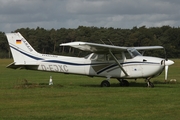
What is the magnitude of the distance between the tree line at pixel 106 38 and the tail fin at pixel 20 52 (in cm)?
7399

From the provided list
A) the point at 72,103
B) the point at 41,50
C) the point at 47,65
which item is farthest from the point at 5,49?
the point at 72,103

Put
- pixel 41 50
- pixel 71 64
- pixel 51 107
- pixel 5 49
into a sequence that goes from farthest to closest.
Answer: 1. pixel 5 49
2. pixel 41 50
3. pixel 71 64
4. pixel 51 107

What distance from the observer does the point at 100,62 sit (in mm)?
19969

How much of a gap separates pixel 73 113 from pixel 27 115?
47.7 inches

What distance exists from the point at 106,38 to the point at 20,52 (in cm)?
8122

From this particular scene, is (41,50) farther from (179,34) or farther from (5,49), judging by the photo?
(179,34)

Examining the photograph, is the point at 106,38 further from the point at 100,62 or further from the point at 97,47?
the point at 97,47

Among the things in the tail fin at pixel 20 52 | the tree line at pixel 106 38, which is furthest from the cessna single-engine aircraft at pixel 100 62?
the tree line at pixel 106 38

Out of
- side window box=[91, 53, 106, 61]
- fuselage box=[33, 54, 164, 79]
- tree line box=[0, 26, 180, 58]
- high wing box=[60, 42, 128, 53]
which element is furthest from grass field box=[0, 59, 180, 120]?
tree line box=[0, 26, 180, 58]

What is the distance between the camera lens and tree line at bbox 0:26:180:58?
100 metres

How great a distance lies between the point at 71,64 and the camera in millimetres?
20266

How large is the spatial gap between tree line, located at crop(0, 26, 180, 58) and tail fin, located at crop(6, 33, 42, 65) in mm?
73992

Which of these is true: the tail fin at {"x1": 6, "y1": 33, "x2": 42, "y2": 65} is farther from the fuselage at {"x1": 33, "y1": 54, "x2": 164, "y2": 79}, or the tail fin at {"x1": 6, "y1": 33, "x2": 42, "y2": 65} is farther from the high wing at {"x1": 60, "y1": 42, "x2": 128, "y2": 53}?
the high wing at {"x1": 60, "y1": 42, "x2": 128, "y2": 53}

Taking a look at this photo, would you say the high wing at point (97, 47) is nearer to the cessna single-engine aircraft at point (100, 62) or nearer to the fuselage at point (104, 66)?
the cessna single-engine aircraft at point (100, 62)
